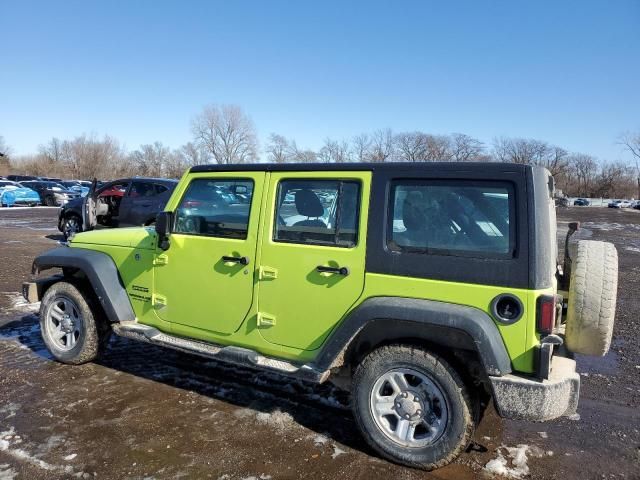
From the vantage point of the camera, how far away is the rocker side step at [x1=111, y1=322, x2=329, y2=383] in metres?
3.36

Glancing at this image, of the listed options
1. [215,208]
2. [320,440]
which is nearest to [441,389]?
[320,440]

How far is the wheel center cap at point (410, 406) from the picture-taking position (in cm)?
311

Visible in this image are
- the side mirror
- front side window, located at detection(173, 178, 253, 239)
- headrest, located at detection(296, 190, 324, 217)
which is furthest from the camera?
the side mirror

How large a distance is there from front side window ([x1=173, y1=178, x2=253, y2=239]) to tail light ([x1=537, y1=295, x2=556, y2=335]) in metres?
2.11

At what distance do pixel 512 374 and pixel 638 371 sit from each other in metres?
3.09

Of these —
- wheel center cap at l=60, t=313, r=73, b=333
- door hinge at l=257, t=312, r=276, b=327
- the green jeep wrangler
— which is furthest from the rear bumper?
wheel center cap at l=60, t=313, r=73, b=333

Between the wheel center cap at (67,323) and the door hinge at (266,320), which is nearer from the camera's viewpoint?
the door hinge at (266,320)

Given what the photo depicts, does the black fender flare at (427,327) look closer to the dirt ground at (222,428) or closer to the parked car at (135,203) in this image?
the dirt ground at (222,428)

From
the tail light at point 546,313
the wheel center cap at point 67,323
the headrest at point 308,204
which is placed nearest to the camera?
the tail light at point 546,313

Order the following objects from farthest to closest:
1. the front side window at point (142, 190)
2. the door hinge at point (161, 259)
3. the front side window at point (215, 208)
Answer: the front side window at point (142, 190) → the door hinge at point (161, 259) → the front side window at point (215, 208)

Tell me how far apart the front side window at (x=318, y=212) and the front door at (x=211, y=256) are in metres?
0.23

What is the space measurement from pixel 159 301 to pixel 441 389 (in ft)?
8.08

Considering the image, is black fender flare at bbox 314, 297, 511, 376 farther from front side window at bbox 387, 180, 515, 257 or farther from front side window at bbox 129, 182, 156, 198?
front side window at bbox 129, 182, 156, 198

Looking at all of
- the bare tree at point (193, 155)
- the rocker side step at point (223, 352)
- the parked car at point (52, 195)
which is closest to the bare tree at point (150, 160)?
the bare tree at point (193, 155)
